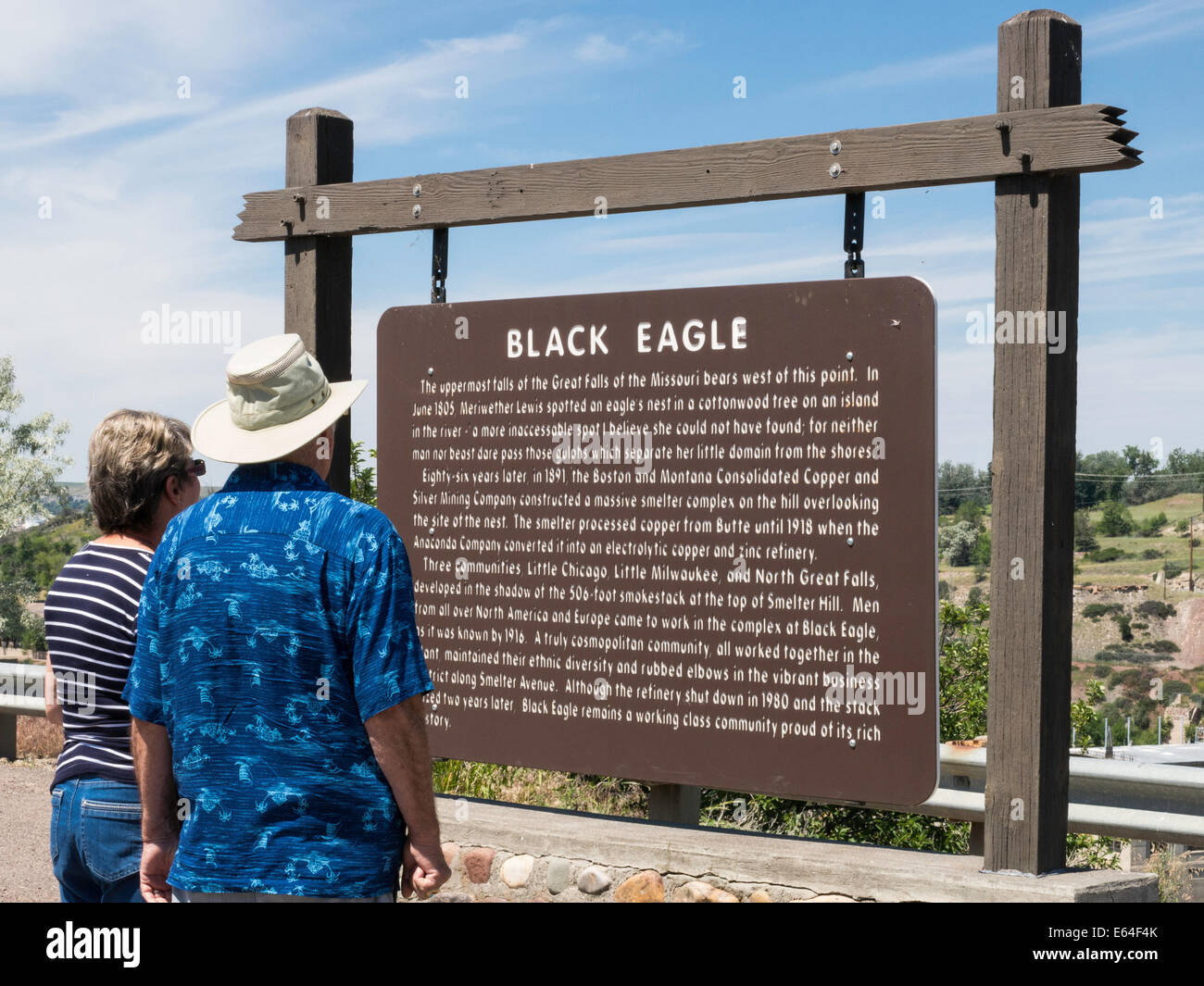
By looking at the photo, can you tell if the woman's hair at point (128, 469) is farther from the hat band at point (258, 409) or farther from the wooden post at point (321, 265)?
the wooden post at point (321, 265)

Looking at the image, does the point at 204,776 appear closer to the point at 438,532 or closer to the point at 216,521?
the point at 216,521

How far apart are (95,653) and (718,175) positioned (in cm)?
283

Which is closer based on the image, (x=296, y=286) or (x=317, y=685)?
(x=317, y=685)

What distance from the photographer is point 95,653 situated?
3102 mm

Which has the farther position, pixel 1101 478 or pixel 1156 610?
pixel 1101 478

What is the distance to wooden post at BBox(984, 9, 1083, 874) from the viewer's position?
409 centimetres

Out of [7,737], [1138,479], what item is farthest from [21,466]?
[1138,479]

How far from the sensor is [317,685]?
2559 mm

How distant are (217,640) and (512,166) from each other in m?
3.10

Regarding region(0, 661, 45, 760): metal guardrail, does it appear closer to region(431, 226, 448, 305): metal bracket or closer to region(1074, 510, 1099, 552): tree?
region(431, 226, 448, 305): metal bracket

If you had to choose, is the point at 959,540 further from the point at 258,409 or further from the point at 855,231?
the point at 258,409

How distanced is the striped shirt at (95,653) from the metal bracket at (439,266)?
2.55 meters

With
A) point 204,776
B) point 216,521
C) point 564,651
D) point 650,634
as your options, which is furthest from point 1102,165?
point 204,776

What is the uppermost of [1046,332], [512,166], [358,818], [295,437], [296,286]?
[512,166]
